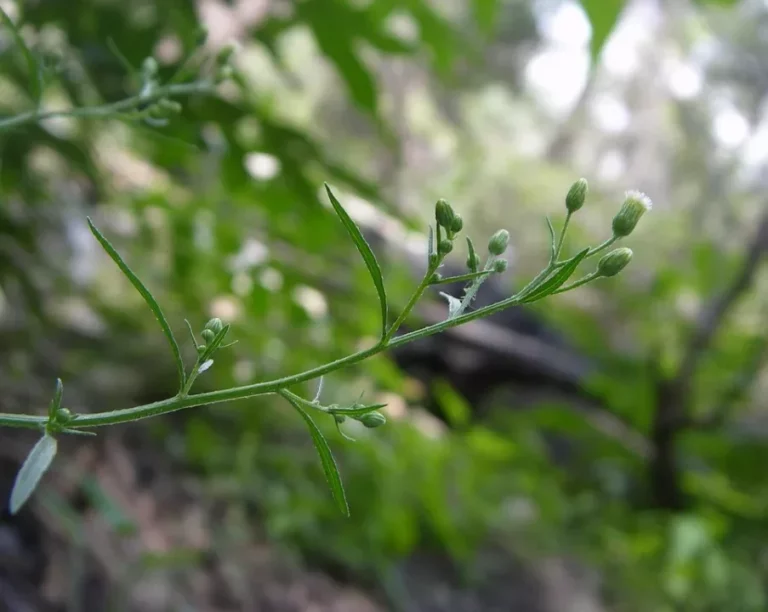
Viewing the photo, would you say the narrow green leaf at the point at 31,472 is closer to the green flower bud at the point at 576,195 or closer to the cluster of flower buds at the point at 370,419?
the cluster of flower buds at the point at 370,419

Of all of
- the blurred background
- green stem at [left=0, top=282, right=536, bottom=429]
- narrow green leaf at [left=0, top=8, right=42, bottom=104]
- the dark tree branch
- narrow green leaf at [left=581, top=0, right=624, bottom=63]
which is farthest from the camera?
the dark tree branch

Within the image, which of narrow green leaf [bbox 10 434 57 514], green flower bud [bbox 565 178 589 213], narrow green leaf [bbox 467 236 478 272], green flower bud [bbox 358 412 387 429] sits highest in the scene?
green flower bud [bbox 565 178 589 213]

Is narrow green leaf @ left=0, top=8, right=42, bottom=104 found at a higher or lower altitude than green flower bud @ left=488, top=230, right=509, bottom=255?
higher

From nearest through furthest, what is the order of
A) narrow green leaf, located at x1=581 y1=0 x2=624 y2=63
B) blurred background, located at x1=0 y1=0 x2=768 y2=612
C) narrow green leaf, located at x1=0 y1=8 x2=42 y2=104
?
narrow green leaf, located at x1=0 y1=8 x2=42 y2=104 → narrow green leaf, located at x1=581 y1=0 x2=624 y2=63 → blurred background, located at x1=0 y1=0 x2=768 y2=612

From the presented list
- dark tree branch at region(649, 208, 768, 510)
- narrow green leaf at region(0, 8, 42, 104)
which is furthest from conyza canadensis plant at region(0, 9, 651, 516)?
dark tree branch at region(649, 208, 768, 510)

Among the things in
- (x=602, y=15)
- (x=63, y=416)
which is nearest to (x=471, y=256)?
(x=63, y=416)

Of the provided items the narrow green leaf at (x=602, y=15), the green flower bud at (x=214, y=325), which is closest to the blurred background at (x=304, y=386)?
the narrow green leaf at (x=602, y=15)

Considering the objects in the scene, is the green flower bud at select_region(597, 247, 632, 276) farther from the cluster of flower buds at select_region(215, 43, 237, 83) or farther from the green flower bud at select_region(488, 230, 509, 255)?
the cluster of flower buds at select_region(215, 43, 237, 83)
